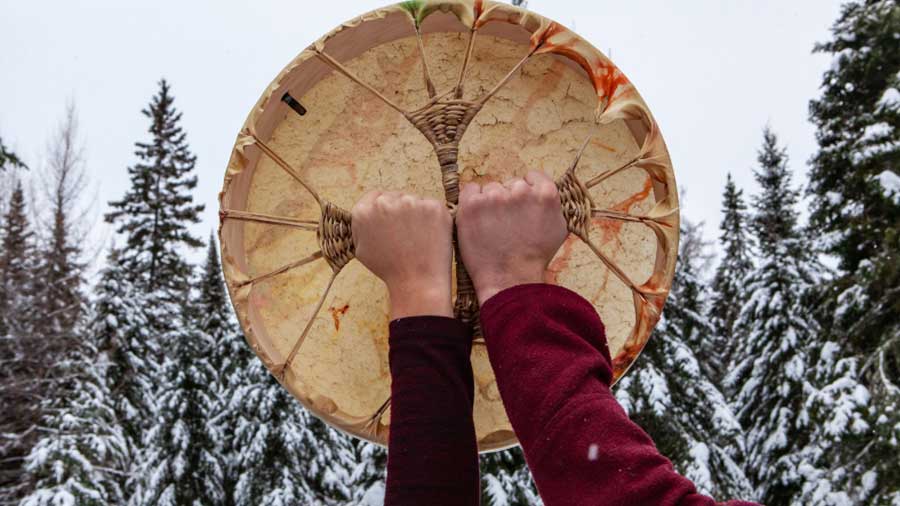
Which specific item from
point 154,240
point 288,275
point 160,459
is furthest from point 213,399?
point 288,275

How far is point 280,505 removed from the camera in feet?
58.2

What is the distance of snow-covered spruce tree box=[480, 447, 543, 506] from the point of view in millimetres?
10578

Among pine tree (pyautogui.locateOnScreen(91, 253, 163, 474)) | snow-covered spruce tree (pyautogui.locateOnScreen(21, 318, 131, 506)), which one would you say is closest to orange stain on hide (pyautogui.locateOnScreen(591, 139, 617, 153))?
snow-covered spruce tree (pyautogui.locateOnScreen(21, 318, 131, 506))

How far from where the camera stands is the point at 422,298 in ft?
4.84

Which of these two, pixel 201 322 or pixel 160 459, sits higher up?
pixel 201 322

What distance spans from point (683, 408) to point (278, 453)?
923 centimetres

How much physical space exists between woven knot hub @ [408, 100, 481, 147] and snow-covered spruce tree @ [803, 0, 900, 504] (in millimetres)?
10100

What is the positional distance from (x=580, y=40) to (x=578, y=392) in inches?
43.2

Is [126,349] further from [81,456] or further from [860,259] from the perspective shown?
[860,259]

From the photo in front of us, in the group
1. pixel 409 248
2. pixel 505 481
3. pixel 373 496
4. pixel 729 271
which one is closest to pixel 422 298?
pixel 409 248

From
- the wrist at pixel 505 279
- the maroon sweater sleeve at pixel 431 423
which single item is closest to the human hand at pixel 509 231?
the wrist at pixel 505 279

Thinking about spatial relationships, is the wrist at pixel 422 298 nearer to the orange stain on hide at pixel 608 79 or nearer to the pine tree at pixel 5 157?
the orange stain on hide at pixel 608 79

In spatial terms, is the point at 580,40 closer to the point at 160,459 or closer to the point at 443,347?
the point at 443,347

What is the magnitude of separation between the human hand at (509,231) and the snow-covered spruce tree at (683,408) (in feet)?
39.2
